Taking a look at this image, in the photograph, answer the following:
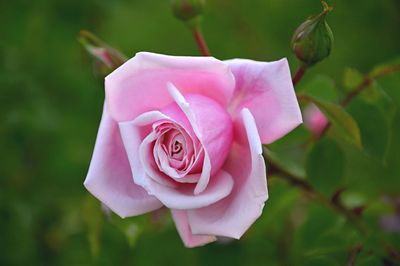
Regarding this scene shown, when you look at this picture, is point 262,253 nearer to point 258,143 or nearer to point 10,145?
point 258,143

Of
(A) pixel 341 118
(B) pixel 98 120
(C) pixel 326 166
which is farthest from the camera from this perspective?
(B) pixel 98 120

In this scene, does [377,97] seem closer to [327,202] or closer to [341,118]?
[341,118]

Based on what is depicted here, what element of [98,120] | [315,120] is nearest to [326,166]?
[315,120]

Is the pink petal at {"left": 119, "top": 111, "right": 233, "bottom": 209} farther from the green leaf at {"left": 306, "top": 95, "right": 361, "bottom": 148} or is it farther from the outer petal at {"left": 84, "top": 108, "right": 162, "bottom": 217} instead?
the green leaf at {"left": 306, "top": 95, "right": 361, "bottom": 148}

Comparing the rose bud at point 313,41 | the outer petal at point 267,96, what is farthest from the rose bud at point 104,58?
Answer: the rose bud at point 313,41

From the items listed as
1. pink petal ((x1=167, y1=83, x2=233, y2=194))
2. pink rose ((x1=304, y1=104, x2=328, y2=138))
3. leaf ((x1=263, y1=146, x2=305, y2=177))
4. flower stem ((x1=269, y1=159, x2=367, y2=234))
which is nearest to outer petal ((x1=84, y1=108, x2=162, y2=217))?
pink petal ((x1=167, y1=83, x2=233, y2=194))

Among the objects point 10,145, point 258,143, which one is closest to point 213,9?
point 10,145
